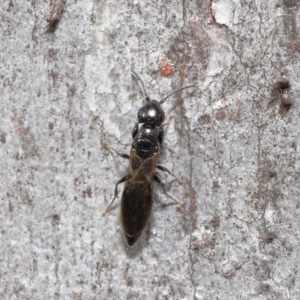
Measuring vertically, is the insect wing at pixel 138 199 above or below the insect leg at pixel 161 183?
below

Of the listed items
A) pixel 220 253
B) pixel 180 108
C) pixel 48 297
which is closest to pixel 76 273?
pixel 48 297

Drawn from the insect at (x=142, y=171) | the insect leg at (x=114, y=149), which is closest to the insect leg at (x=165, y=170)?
the insect at (x=142, y=171)

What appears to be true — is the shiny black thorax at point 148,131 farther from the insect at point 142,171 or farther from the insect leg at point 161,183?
the insect leg at point 161,183

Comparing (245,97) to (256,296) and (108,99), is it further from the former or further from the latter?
(256,296)

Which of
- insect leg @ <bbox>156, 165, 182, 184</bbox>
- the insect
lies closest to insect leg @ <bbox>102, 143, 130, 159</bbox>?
the insect

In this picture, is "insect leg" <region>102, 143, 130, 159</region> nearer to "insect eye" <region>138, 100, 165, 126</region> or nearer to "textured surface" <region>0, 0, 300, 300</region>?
"textured surface" <region>0, 0, 300, 300</region>
